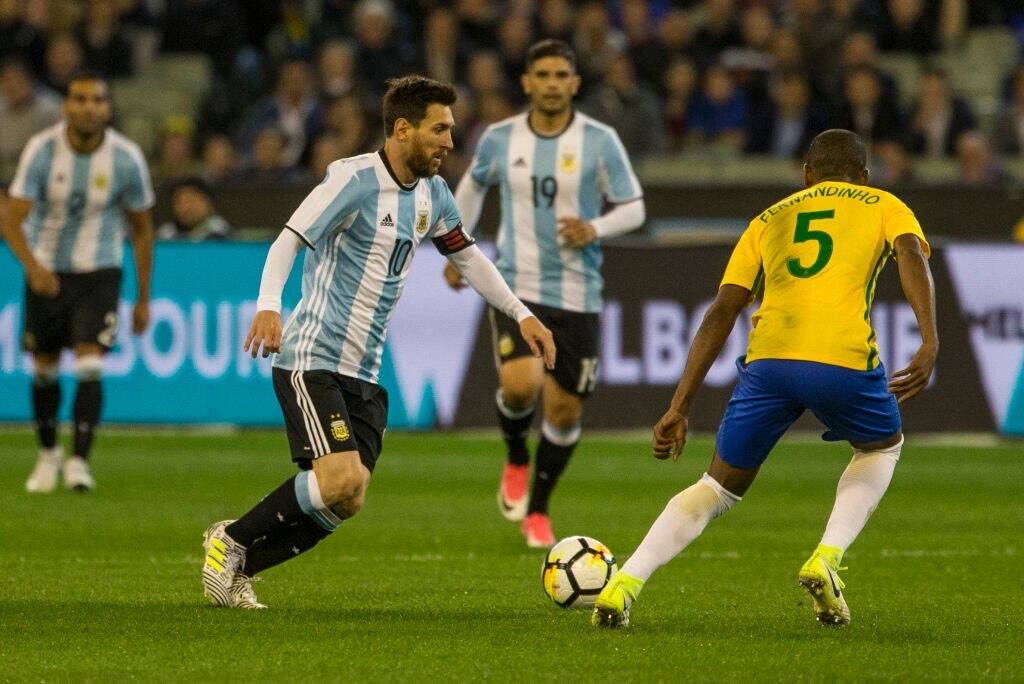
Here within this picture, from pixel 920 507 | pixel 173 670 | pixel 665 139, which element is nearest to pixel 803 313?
pixel 173 670

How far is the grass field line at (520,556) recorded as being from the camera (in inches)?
323

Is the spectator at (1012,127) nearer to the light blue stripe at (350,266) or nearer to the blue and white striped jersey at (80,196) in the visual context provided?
the blue and white striped jersey at (80,196)

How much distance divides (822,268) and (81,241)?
236 inches

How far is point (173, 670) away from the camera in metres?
5.47

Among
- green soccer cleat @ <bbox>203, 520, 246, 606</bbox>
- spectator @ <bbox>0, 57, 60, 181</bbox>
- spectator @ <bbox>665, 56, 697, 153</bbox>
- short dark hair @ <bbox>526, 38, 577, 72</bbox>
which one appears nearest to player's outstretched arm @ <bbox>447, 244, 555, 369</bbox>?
green soccer cleat @ <bbox>203, 520, 246, 606</bbox>

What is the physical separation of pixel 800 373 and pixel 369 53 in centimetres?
1299

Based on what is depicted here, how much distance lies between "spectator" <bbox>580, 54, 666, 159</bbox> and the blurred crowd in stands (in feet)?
0.06

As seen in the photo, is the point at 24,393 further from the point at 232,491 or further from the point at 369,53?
the point at 369,53

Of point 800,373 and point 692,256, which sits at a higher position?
point 800,373

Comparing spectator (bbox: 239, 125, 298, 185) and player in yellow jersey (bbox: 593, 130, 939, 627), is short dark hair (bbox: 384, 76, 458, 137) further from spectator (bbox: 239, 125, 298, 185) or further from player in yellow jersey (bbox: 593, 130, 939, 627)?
spectator (bbox: 239, 125, 298, 185)

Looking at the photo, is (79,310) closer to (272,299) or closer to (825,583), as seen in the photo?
(272,299)

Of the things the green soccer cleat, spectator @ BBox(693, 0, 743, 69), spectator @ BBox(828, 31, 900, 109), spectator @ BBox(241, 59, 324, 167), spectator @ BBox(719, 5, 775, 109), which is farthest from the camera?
spectator @ BBox(693, 0, 743, 69)

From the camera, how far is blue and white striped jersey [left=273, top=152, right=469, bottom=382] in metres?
6.70

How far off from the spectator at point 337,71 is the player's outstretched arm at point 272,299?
11743 millimetres
